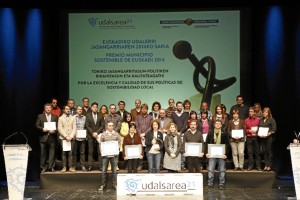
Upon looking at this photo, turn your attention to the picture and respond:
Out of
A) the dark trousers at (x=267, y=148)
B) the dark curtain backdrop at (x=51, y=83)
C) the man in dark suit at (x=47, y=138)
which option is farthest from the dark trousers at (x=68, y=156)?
the dark trousers at (x=267, y=148)

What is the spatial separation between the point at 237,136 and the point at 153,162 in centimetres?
198

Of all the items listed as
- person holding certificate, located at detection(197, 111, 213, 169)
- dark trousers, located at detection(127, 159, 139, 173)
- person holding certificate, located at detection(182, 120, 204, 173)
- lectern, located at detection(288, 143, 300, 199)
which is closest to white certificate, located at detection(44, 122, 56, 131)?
dark trousers, located at detection(127, 159, 139, 173)

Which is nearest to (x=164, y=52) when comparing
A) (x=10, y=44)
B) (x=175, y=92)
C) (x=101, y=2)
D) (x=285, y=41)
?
(x=175, y=92)

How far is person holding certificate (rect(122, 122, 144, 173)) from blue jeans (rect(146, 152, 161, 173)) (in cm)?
21

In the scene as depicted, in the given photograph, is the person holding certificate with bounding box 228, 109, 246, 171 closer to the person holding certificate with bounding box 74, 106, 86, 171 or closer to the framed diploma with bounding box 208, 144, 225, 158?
the framed diploma with bounding box 208, 144, 225, 158

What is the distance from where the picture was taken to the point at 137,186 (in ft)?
34.0

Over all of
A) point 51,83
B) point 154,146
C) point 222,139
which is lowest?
point 154,146

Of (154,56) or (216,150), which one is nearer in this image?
(216,150)

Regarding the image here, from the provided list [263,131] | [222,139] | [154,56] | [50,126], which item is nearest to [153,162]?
[222,139]

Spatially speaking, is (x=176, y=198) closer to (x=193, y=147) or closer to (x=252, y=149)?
(x=193, y=147)

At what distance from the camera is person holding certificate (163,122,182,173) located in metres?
11.8

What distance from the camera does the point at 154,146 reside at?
39.0ft

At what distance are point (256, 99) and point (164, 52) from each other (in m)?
2.71

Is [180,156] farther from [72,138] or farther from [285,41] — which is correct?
[285,41]
